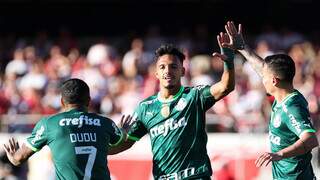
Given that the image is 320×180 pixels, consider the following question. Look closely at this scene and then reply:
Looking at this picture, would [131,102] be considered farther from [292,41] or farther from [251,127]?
[292,41]

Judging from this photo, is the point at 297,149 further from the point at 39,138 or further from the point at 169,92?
the point at 39,138

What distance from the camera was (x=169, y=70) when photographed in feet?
33.5

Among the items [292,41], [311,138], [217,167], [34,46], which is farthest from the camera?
[34,46]

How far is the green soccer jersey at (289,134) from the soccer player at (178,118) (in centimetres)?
62

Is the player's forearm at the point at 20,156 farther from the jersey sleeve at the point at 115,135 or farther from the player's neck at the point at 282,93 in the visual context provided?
the player's neck at the point at 282,93

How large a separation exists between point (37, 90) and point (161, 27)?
6835 millimetres

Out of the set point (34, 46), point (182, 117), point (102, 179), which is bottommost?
point (102, 179)

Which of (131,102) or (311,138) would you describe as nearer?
(311,138)

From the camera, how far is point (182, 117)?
33.3 feet

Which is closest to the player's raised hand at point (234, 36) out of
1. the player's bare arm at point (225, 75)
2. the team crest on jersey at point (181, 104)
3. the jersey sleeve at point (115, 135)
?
the player's bare arm at point (225, 75)

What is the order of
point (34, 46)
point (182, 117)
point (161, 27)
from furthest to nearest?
point (161, 27), point (34, 46), point (182, 117)

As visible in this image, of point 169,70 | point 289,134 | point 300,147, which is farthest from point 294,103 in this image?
point 169,70

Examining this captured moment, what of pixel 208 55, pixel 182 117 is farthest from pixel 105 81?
pixel 182 117

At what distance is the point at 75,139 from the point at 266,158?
203cm
